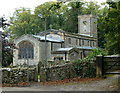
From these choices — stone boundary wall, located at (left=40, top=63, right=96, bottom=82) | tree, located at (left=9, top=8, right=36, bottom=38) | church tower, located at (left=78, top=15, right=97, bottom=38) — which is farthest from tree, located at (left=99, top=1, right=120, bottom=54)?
tree, located at (left=9, top=8, right=36, bottom=38)

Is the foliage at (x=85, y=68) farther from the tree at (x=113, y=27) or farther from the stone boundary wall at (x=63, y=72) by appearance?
the tree at (x=113, y=27)

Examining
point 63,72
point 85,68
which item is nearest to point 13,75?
point 63,72

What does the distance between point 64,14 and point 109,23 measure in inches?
948

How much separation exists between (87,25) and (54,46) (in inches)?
408

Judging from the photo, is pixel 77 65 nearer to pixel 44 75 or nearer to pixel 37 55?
pixel 44 75

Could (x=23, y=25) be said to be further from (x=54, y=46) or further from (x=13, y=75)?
(x=13, y=75)

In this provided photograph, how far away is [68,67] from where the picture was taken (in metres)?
14.6

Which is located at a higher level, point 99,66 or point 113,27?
point 113,27

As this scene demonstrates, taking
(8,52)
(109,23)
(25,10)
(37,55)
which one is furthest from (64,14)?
(109,23)

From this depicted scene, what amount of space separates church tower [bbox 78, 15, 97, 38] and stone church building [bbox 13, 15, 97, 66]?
520 millimetres

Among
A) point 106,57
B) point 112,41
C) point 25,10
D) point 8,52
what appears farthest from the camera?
point 25,10

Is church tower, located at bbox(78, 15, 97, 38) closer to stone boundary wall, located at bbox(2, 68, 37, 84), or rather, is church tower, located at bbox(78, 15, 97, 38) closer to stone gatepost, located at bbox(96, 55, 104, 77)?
stone gatepost, located at bbox(96, 55, 104, 77)

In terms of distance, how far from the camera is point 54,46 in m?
34.8

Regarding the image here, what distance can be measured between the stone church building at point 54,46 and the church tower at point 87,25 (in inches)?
20.5
